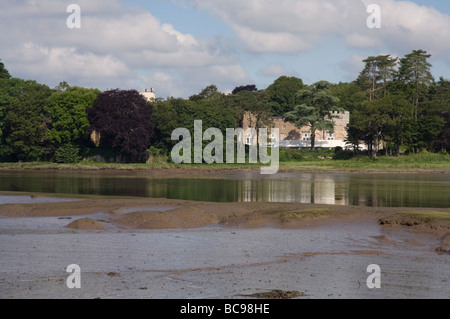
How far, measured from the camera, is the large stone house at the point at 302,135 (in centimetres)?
9931

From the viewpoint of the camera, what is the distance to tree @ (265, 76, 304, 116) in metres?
126

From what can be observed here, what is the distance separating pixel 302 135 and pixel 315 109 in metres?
16.3

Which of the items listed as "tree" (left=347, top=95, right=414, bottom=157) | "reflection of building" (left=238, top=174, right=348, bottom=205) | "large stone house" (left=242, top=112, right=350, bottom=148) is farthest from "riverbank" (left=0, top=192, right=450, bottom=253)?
"large stone house" (left=242, top=112, right=350, bottom=148)

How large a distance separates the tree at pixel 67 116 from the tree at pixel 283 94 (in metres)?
56.7

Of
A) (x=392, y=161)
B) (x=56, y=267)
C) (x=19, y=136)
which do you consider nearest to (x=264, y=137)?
(x=392, y=161)

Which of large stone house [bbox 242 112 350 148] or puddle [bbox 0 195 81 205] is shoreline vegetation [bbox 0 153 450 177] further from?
puddle [bbox 0 195 81 205]

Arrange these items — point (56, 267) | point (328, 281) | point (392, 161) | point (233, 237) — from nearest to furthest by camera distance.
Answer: point (328, 281) < point (56, 267) < point (233, 237) < point (392, 161)

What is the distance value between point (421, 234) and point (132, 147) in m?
54.6

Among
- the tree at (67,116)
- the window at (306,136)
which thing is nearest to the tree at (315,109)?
the window at (306,136)

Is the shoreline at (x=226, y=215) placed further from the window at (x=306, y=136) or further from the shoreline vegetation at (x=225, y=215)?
the window at (x=306, y=136)

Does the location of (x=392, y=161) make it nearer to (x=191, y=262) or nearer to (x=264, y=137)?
(x=264, y=137)

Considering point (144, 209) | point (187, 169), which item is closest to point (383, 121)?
point (187, 169)

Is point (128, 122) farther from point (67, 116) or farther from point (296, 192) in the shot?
point (296, 192)
